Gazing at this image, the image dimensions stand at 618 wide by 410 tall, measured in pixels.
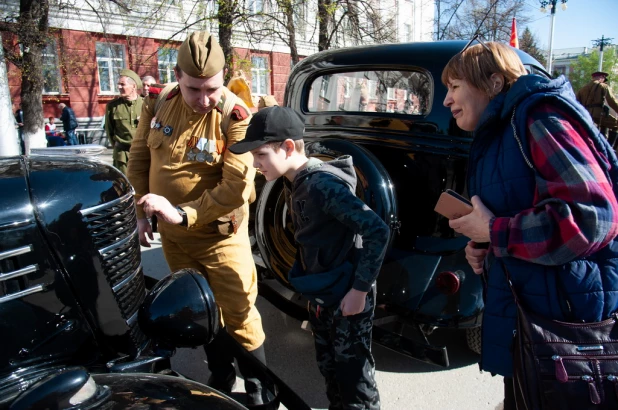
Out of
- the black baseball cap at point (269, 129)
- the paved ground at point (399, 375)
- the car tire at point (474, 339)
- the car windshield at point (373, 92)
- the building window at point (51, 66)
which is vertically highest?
the building window at point (51, 66)

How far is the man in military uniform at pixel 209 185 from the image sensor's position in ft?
7.09

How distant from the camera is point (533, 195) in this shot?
1326mm

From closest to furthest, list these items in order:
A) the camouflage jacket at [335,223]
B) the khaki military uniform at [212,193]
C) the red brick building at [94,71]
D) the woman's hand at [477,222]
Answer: the woman's hand at [477,222], the camouflage jacket at [335,223], the khaki military uniform at [212,193], the red brick building at [94,71]

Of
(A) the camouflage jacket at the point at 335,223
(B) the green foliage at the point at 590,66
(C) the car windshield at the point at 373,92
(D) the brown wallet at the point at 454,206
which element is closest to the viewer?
(D) the brown wallet at the point at 454,206

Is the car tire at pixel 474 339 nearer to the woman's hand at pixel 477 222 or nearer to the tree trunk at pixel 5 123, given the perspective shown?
the woman's hand at pixel 477 222

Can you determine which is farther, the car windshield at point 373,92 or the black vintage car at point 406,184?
the car windshield at point 373,92

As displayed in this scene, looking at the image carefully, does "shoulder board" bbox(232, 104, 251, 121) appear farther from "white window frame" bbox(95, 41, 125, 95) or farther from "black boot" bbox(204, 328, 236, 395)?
"white window frame" bbox(95, 41, 125, 95)

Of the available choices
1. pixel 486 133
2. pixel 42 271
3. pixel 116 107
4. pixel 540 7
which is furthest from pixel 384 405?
pixel 540 7

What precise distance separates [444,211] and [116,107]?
551 centimetres

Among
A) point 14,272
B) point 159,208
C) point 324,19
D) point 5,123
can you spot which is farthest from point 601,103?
point 5,123

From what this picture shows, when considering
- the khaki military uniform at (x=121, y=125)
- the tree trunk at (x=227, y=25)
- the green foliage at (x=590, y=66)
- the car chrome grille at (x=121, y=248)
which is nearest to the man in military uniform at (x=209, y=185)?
the car chrome grille at (x=121, y=248)

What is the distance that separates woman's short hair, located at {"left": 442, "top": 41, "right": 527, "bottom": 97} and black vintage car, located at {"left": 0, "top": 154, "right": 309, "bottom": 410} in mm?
1052

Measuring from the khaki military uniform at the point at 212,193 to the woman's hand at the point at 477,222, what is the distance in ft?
3.60

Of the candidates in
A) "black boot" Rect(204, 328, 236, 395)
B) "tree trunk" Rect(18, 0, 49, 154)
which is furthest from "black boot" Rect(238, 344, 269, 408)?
"tree trunk" Rect(18, 0, 49, 154)
